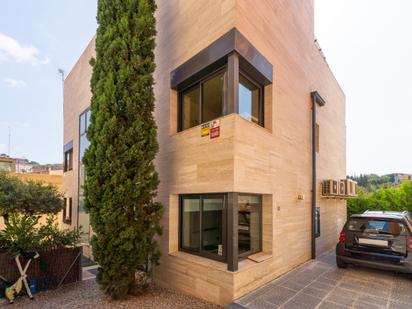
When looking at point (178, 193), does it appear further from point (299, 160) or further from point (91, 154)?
point (299, 160)

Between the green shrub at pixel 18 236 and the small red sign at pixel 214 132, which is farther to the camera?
the green shrub at pixel 18 236

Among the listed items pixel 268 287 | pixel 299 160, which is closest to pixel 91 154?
pixel 268 287

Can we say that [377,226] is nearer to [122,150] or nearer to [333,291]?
[333,291]

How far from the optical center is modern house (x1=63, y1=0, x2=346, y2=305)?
4266 mm

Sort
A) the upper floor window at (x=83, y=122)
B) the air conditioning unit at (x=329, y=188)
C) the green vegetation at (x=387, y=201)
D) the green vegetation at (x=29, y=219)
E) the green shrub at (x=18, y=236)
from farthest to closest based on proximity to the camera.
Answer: the green vegetation at (x=387, y=201) < the upper floor window at (x=83, y=122) < the air conditioning unit at (x=329, y=188) < the green vegetation at (x=29, y=219) < the green shrub at (x=18, y=236)

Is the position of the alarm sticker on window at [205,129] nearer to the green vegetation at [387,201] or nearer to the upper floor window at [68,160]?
the upper floor window at [68,160]

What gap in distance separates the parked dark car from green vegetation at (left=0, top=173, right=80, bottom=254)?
21.4 ft

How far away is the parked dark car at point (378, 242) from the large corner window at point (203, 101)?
13.4 feet

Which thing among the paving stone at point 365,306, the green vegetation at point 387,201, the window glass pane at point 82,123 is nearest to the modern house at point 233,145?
the paving stone at point 365,306

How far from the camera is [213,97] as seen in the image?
5062mm

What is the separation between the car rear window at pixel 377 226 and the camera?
4.96 m

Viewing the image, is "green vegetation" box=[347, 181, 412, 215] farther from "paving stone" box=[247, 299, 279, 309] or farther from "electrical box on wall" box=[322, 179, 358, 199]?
"paving stone" box=[247, 299, 279, 309]

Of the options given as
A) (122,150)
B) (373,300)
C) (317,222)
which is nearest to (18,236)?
(122,150)

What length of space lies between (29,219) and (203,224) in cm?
396
